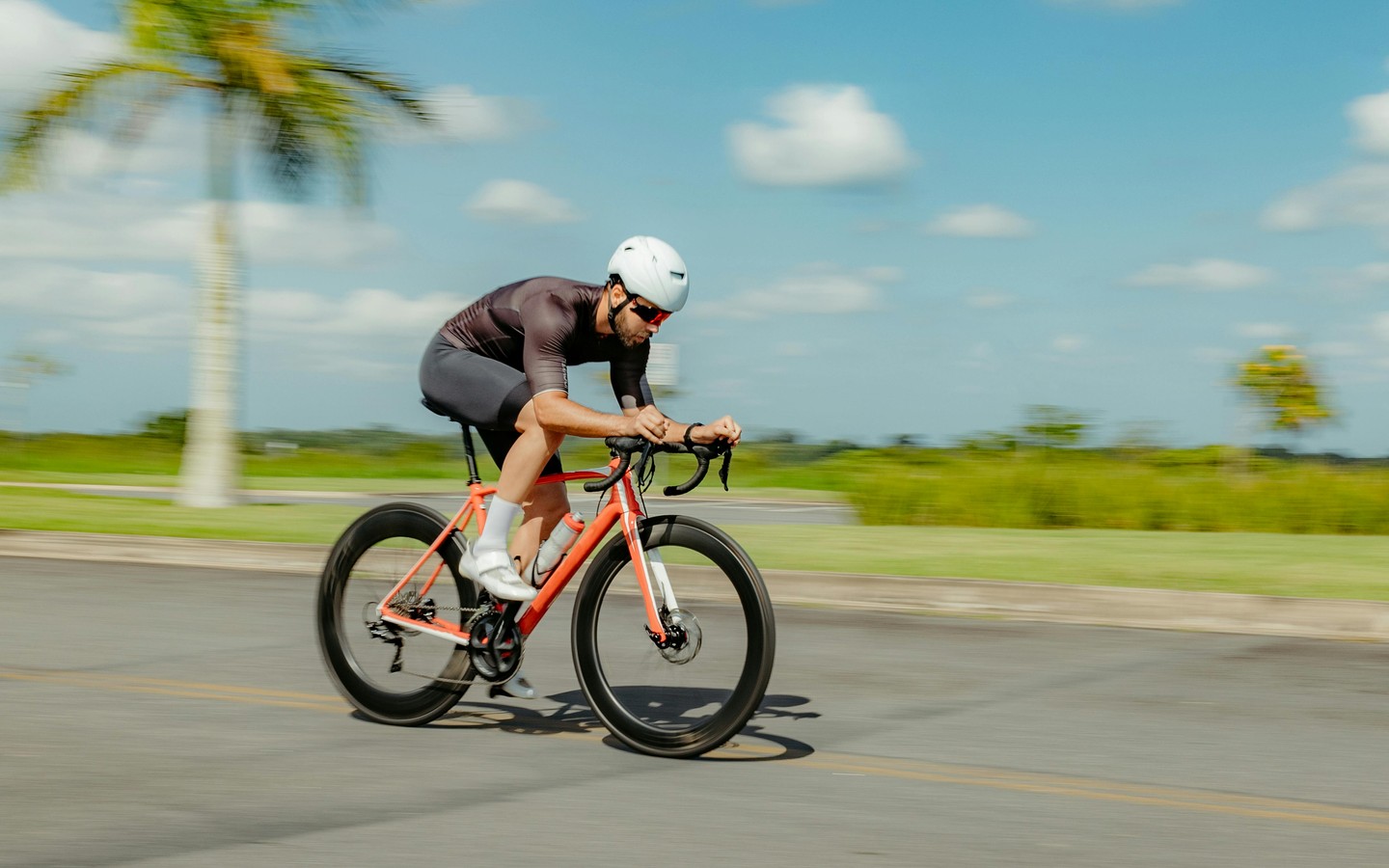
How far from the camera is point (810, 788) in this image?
5070 mm

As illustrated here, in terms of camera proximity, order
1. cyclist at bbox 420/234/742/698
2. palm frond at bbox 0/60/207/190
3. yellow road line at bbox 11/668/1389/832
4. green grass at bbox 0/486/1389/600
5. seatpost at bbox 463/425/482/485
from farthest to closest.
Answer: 1. palm frond at bbox 0/60/207/190
2. green grass at bbox 0/486/1389/600
3. seatpost at bbox 463/425/482/485
4. cyclist at bbox 420/234/742/698
5. yellow road line at bbox 11/668/1389/832

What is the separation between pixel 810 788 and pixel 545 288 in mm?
2037

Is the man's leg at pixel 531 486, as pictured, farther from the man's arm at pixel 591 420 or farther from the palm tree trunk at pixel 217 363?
the palm tree trunk at pixel 217 363

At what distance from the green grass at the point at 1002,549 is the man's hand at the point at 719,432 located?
23.2ft

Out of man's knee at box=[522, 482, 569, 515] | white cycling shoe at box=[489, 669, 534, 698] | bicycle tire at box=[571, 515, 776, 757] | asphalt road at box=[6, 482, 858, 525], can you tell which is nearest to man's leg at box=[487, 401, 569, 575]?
man's knee at box=[522, 482, 569, 515]

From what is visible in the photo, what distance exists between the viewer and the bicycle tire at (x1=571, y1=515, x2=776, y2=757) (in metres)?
5.20

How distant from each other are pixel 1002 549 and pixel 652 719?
9.30 meters

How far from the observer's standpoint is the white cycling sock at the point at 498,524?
5691mm

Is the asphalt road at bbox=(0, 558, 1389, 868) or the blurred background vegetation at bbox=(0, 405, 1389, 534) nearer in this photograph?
the asphalt road at bbox=(0, 558, 1389, 868)

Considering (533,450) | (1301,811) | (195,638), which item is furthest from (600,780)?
(195,638)

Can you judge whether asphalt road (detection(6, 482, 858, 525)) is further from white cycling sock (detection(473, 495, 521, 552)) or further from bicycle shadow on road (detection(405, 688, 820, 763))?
white cycling sock (detection(473, 495, 521, 552))

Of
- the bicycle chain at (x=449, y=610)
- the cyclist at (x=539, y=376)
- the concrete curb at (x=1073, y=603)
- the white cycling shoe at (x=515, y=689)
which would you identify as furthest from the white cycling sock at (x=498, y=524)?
the concrete curb at (x=1073, y=603)

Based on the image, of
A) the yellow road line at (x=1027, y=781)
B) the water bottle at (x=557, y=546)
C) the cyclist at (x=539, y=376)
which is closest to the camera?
the yellow road line at (x=1027, y=781)

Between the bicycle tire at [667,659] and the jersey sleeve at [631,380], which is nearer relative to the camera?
the bicycle tire at [667,659]
